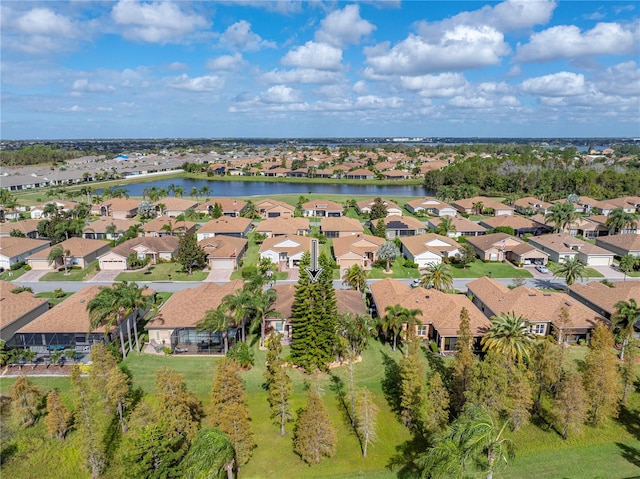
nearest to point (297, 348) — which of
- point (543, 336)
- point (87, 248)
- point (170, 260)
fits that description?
point (543, 336)

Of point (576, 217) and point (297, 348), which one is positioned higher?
point (576, 217)

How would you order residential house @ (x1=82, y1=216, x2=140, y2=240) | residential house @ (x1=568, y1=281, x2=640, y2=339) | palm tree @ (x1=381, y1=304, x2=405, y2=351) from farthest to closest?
residential house @ (x1=82, y1=216, x2=140, y2=240) → residential house @ (x1=568, y1=281, x2=640, y2=339) → palm tree @ (x1=381, y1=304, x2=405, y2=351)

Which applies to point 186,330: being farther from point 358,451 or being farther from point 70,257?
point 70,257

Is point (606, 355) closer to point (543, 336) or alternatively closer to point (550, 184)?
point (543, 336)

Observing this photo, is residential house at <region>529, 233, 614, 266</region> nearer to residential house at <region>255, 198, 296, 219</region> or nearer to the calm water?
residential house at <region>255, 198, 296, 219</region>

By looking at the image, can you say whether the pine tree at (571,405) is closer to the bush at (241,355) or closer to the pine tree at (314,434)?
the pine tree at (314,434)

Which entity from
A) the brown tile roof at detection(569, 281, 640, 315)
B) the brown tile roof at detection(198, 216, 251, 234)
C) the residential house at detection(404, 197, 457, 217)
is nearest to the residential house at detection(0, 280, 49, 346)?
the brown tile roof at detection(198, 216, 251, 234)

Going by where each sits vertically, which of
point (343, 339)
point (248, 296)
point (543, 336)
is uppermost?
point (248, 296)

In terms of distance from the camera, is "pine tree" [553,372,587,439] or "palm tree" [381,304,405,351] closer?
"pine tree" [553,372,587,439]
